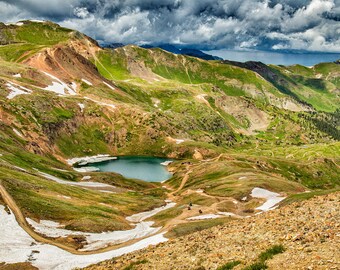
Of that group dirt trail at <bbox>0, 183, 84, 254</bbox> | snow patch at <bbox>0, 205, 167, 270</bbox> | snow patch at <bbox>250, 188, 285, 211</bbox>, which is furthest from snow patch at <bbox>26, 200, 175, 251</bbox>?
snow patch at <bbox>250, 188, 285, 211</bbox>

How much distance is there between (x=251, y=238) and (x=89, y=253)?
3471 cm

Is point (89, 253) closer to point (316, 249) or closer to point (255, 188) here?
point (316, 249)

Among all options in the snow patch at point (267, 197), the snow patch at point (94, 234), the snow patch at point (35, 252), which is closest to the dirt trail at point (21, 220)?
the snow patch at point (35, 252)

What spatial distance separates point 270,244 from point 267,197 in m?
80.2

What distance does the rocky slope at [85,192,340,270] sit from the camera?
72.2 ft

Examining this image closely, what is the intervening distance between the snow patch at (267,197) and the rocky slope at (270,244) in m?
58.2

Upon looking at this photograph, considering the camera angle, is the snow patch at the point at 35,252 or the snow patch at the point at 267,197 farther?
the snow patch at the point at 267,197

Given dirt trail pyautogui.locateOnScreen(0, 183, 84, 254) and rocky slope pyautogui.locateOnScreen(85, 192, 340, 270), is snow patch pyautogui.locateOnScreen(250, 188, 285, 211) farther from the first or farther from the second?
rocky slope pyautogui.locateOnScreen(85, 192, 340, 270)

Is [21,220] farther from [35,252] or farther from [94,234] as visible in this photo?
[94,234]

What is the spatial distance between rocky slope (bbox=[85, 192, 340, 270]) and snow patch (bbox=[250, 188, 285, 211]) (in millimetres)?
58188

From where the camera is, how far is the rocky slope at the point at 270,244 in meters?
22.0

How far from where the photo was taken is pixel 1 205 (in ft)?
206

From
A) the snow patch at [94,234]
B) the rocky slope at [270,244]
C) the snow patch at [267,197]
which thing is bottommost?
the snow patch at [267,197]

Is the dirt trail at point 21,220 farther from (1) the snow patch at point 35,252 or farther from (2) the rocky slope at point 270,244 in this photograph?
(2) the rocky slope at point 270,244
